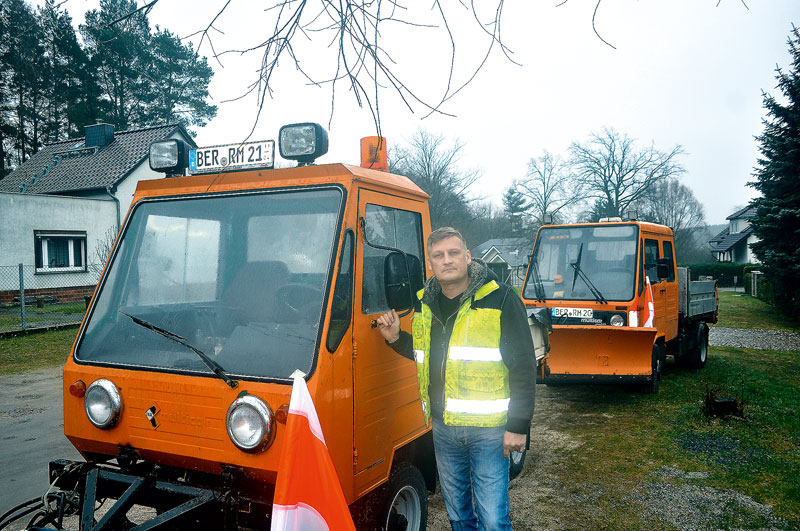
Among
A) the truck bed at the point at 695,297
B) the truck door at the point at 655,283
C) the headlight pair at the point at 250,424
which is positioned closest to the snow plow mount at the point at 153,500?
the headlight pair at the point at 250,424

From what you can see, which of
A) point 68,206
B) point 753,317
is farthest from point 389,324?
point 68,206

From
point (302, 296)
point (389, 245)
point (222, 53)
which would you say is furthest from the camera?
point (389, 245)

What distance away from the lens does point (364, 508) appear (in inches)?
113

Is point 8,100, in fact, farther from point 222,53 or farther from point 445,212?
point 222,53

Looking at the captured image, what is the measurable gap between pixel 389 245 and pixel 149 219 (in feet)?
4.72

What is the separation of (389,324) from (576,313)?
587cm

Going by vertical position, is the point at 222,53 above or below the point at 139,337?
above

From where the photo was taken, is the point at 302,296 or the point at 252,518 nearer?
the point at 252,518

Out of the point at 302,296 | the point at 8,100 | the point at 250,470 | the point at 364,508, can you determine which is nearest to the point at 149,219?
the point at 302,296

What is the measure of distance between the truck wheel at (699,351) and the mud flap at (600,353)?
11.3 ft

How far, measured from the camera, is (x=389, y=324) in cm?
296

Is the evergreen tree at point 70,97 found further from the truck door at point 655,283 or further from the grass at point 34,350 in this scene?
the truck door at point 655,283

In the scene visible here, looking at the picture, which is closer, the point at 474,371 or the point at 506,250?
the point at 474,371

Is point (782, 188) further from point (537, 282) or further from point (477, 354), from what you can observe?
point (477, 354)
